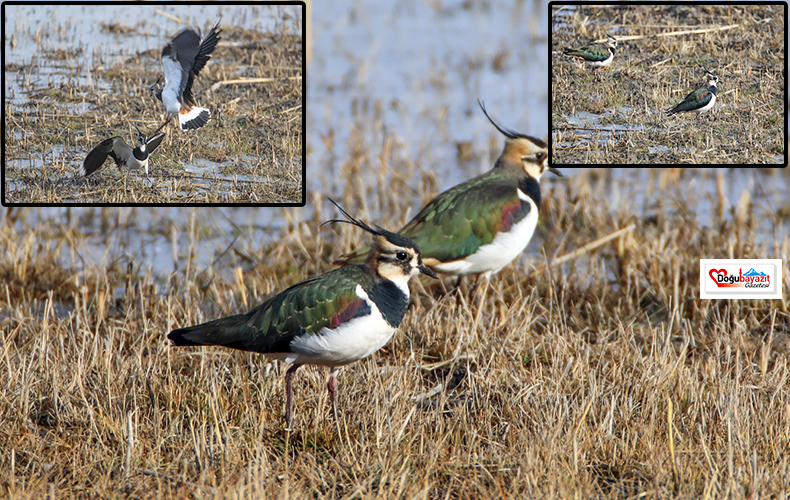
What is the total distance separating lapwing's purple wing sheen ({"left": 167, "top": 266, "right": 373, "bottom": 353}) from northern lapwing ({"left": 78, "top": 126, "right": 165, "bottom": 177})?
2.52 feet

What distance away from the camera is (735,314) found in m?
4.93

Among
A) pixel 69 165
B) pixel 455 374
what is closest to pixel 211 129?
pixel 69 165

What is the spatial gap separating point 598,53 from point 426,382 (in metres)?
1.84

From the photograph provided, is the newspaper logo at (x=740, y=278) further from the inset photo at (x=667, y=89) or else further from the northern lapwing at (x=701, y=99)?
the northern lapwing at (x=701, y=99)

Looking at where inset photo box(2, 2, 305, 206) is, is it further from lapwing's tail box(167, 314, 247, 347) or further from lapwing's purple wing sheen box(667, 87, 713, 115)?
lapwing's purple wing sheen box(667, 87, 713, 115)

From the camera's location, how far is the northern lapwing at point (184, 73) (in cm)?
389

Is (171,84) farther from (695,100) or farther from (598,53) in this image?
(695,100)

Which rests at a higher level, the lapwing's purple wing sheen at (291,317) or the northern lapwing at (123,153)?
the northern lapwing at (123,153)

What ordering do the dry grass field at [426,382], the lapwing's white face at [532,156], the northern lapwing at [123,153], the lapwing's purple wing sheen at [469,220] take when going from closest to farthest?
1. the dry grass field at [426,382]
2. the northern lapwing at [123,153]
3. the lapwing's purple wing sheen at [469,220]
4. the lapwing's white face at [532,156]

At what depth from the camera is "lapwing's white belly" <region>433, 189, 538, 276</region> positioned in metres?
4.73

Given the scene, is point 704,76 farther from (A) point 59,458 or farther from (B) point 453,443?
(A) point 59,458

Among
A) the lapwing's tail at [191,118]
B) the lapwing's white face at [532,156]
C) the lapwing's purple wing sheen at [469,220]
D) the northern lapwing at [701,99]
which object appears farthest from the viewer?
the lapwing's white face at [532,156]

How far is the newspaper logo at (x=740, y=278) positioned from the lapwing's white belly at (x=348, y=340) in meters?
2.53

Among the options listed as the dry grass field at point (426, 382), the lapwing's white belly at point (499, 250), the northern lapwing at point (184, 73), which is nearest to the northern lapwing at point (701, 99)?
the lapwing's white belly at point (499, 250)
